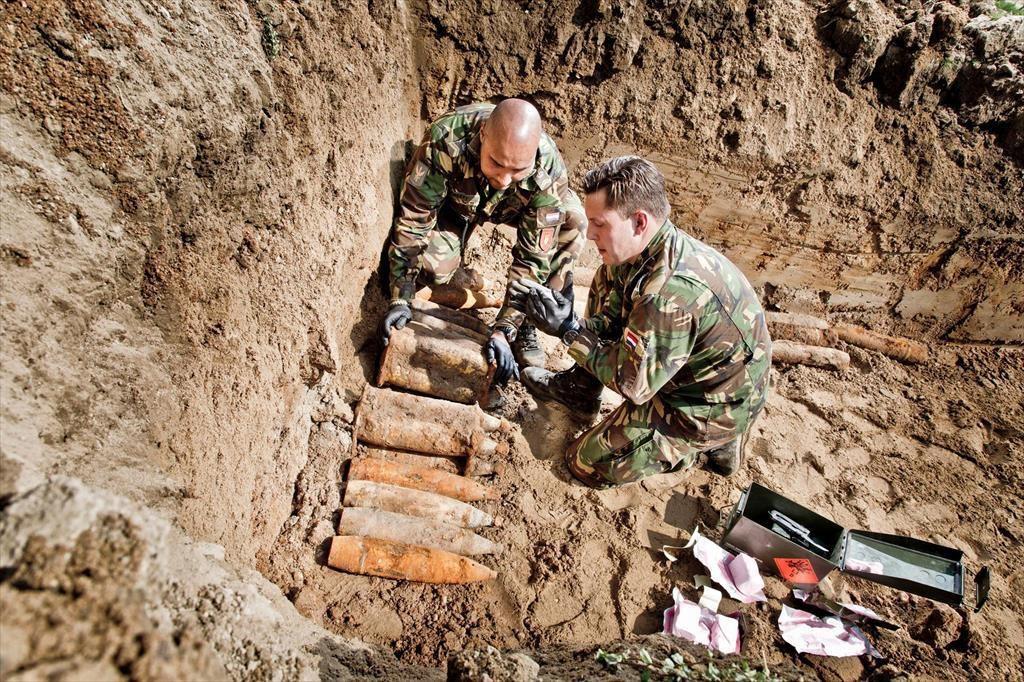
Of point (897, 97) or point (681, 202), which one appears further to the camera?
point (681, 202)

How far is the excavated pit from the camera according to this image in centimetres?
171

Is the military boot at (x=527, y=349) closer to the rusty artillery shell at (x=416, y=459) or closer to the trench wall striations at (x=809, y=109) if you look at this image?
the rusty artillery shell at (x=416, y=459)

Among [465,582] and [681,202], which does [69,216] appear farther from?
[681,202]

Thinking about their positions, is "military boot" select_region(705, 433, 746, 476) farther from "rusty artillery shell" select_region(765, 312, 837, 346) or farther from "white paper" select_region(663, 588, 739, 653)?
"rusty artillery shell" select_region(765, 312, 837, 346)

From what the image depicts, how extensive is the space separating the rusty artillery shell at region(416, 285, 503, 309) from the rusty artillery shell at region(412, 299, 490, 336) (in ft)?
0.44

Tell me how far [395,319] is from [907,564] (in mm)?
3425

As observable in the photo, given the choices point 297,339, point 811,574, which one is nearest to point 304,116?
point 297,339

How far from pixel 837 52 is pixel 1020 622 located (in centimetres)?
444

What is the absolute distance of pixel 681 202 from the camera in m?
5.09

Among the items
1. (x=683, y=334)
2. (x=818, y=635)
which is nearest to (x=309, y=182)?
(x=683, y=334)

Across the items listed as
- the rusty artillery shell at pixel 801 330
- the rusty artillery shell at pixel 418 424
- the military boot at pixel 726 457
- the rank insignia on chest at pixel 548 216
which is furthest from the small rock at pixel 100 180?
the rusty artillery shell at pixel 801 330

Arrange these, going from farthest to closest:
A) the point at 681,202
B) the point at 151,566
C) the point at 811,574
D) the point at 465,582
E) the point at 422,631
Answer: the point at 681,202 < the point at 811,574 < the point at 465,582 < the point at 422,631 < the point at 151,566

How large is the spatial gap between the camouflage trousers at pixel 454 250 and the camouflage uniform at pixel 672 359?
0.57 metres

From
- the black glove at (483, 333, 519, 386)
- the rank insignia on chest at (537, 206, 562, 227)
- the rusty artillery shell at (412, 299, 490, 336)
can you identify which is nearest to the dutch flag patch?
the black glove at (483, 333, 519, 386)
